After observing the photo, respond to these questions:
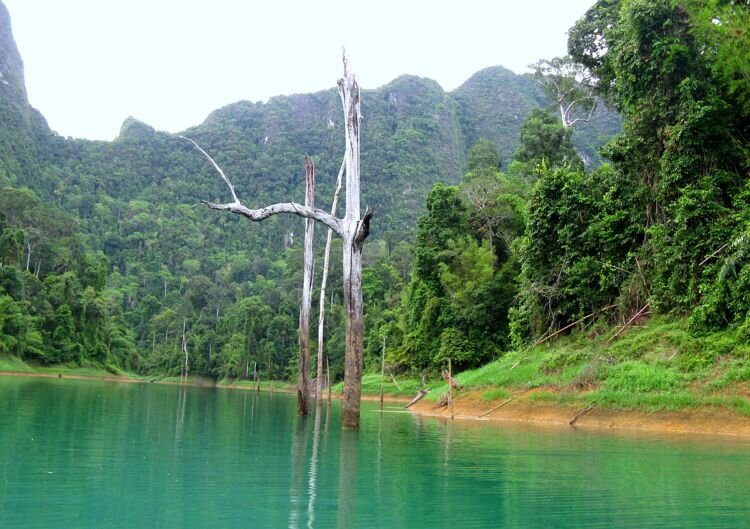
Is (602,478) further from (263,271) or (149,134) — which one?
(149,134)

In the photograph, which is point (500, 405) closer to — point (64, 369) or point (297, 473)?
point (297, 473)

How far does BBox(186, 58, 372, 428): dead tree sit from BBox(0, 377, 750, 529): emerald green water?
4.42 feet

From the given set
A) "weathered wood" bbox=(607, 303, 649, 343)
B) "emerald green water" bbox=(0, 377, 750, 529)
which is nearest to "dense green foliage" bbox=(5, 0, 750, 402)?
"weathered wood" bbox=(607, 303, 649, 343)

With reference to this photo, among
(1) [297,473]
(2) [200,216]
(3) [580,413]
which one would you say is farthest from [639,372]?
(2) [200,216]

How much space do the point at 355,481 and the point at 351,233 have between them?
835 cm

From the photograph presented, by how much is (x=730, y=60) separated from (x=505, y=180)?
2055cm

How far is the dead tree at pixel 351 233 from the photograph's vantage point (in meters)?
15.5

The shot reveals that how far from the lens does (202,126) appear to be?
178m

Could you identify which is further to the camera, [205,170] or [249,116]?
[249,116]

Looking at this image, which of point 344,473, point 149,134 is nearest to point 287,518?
point 344,473

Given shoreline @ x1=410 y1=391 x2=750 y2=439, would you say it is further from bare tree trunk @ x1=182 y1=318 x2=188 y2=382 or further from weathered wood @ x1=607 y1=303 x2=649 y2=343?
bare tree trunk @ x1=182 y1=318 x2=188 y2=382

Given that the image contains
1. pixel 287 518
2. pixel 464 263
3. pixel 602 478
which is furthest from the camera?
pixel 464 263

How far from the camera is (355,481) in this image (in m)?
8.35

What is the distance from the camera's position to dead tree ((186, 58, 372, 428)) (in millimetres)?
15508
